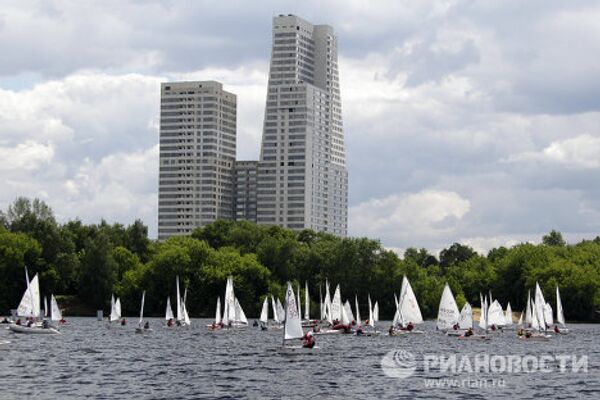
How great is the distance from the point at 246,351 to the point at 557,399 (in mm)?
42711

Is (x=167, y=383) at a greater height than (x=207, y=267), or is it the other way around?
(x=207, y=267)

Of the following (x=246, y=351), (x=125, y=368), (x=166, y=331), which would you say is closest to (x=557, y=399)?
(x=125, y=368)

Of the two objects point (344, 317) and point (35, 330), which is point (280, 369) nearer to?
point (35, 330)

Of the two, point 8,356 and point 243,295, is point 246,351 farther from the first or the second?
point 243,295

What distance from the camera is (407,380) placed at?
A: 245 feet

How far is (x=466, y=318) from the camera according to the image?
132 m

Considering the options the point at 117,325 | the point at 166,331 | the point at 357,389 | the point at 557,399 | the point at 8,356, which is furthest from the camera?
the point at 117,325

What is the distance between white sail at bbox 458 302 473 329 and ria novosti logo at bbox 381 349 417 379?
92.2 feet

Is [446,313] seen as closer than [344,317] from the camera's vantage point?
Yes

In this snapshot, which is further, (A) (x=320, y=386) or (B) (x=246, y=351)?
(B) (x=246, y=351)

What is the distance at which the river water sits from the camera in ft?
219

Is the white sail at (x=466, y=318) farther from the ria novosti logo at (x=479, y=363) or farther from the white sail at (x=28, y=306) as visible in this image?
the white sail at (x=28, y=306)

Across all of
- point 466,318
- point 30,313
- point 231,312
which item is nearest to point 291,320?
point 466,318

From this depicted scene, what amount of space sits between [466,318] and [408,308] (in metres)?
10.1
